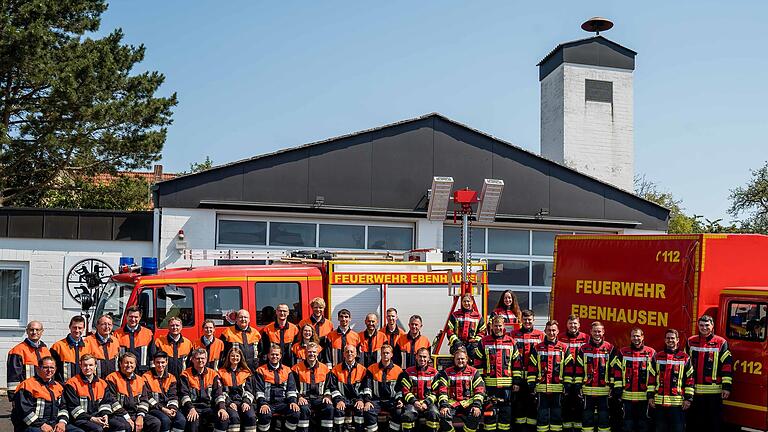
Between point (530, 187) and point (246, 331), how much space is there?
891 centimetres

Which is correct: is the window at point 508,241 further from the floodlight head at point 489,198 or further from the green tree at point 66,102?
the green tree at point 66,102

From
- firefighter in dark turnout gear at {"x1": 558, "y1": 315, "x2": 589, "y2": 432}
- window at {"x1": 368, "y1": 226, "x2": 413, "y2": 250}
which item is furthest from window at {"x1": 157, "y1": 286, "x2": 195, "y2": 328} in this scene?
window at {"x1": 368, "y1": 226, "x2": 413, "y2": 250}

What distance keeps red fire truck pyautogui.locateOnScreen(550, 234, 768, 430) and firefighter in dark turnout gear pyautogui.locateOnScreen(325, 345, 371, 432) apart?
3.46 metres

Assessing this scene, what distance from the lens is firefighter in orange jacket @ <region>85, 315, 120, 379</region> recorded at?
8.37 metres

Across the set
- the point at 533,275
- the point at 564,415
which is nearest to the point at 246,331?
the point at 564,415

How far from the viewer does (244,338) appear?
9047mm

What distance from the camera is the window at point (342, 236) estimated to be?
49.6ft

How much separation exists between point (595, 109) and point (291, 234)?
13123 mm

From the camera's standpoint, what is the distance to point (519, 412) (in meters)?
9.09

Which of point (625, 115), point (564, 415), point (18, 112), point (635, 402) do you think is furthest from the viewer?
A: point (625, 115)

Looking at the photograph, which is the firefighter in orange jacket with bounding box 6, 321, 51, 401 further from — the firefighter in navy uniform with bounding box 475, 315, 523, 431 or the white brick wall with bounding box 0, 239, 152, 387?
the white brick wall with bounding box 0, 239, 152, 387

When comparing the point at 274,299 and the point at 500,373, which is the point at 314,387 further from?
the point at 500,373

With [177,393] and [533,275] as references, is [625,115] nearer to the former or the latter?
[533,275]

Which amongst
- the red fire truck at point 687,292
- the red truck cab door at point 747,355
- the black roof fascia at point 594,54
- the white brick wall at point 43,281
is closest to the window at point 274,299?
the red fire truck at point 687,292
